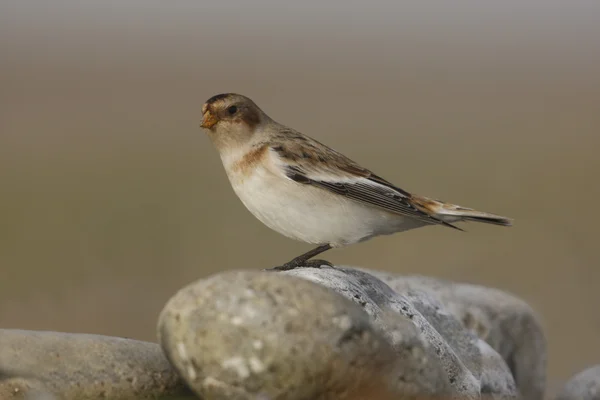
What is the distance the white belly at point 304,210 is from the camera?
25.2ft

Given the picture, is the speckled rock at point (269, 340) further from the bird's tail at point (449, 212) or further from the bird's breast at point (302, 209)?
the bird's tail at point (449, 212)

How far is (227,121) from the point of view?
8000mm

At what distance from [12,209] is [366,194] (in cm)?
962

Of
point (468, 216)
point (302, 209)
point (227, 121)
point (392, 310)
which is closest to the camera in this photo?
point (392, 310)

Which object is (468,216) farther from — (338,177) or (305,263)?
(305,263)

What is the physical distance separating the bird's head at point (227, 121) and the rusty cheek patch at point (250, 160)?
138 millimetres

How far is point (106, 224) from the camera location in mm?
15445

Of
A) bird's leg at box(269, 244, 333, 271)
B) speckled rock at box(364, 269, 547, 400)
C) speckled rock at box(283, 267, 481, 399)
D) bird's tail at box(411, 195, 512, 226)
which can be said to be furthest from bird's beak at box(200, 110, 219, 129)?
speckled rock at box(364, 269, 547, 400)

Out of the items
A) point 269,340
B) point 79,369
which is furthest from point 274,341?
point 79,369

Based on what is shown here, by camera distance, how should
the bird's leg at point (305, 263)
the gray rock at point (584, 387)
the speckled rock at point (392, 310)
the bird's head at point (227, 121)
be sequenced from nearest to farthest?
the speckled rock at point (392, 310) → the bird's leg at point (305, 263) → the bird's head at point (227, 121) → the gray rock at point (584, 387)

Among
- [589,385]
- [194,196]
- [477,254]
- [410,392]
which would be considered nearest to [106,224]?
[194,196]

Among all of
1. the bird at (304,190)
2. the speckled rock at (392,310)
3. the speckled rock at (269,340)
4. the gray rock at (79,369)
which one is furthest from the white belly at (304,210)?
the speckled rock at (269,340)

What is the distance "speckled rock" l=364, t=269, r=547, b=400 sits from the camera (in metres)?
9.25

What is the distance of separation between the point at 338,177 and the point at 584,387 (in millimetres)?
2512
